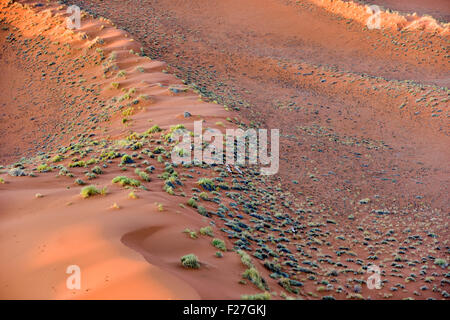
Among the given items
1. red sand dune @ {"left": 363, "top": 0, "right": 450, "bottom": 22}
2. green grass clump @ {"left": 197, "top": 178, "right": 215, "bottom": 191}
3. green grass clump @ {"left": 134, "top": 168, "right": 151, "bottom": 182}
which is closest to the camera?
green grass clump @ {"left": 134, "top": 168, "right": 151, "bottom": 182}

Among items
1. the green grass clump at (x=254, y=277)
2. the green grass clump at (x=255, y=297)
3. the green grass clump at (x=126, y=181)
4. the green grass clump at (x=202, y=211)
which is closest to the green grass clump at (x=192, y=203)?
the green grass clump at (x=202, y=211)

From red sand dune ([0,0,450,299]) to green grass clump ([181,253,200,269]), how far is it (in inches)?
7.9

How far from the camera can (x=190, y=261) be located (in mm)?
7797

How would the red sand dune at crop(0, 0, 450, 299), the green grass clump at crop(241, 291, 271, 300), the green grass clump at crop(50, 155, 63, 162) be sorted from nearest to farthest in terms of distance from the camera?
1. the green grass clump at crop(241, 291, 271, 300)
2. the red sand dune at crop(0, 0, 450, 299)
3. the green grass clump at crop(50, 155, 63, 162)

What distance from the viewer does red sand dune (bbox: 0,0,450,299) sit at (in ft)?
27.6

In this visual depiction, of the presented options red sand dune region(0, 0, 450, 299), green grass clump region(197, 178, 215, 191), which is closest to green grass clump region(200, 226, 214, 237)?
red sand dune region(0, 0, 450, 299)

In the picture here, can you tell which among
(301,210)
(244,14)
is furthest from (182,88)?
(244,14)

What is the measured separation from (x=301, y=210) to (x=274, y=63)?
839 inches

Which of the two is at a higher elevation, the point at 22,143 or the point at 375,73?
the point at 375,73

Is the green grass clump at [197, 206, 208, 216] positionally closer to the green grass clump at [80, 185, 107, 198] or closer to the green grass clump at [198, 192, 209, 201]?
the green grass clump at [198, 192, 209, 201]

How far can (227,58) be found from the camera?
111ft

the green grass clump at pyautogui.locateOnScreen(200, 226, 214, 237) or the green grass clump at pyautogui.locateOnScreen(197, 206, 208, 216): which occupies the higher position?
the green grass clump at pyautogui.locateOnScreen(197, 206, 208, 216)

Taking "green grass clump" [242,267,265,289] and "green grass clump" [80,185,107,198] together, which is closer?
"green grass clump" [242,267,265,289]
